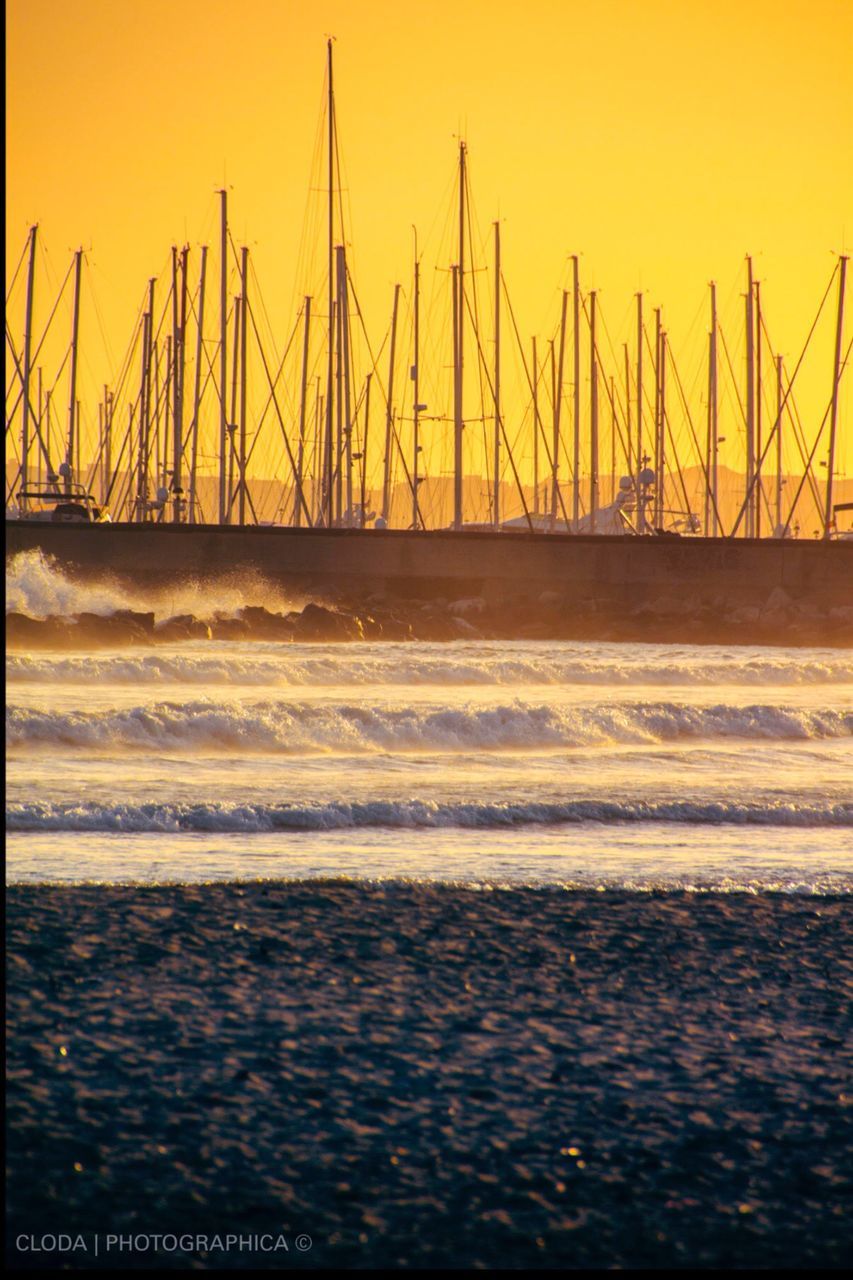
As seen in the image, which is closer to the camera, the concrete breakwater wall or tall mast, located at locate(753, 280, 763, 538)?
the concrete breakwater wall

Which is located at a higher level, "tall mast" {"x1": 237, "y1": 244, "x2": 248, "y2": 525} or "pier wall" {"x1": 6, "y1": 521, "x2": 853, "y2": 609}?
"tall mast" {"x1": 237, "y1": 244, "x2": 248, "y2": 525}

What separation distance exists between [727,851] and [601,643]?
107 ft

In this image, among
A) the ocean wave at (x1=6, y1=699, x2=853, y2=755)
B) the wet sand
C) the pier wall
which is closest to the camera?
the wet sand

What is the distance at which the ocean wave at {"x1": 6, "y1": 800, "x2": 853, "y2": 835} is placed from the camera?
1012cm

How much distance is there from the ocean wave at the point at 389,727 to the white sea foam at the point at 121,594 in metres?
22.7

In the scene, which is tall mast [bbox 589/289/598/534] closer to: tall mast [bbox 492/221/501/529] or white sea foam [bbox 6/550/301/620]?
tall mast [bbox 492/221/501/529]

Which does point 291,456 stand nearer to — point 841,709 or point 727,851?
point 841,709

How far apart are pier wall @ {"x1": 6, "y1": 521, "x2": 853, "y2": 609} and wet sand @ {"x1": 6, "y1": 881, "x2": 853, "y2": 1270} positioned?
117 ft

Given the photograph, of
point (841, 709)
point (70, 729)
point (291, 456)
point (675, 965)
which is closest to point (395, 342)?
point (291, 456)

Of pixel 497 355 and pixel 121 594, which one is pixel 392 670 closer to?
pixel 121 594

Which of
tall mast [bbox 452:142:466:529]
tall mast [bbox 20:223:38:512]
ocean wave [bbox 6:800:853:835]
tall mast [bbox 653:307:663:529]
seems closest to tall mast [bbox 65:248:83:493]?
tall mast [bbox 20:223:38:512]

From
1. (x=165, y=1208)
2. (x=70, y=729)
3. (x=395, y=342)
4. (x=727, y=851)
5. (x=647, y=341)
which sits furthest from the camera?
(x=647, y=341)

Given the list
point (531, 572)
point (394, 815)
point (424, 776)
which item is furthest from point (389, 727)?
point (531, 572)

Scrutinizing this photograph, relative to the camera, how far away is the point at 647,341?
206 feet
